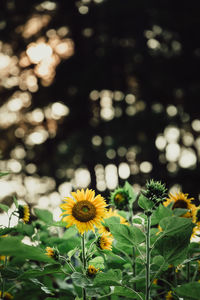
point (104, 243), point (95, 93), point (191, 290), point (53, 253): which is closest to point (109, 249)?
point (104, 243)

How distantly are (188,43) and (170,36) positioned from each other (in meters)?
0.39

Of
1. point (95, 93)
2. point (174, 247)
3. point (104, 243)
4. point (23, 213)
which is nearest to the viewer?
point (174, 247)

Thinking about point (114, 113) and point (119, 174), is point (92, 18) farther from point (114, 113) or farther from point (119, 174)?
point (119, 174)

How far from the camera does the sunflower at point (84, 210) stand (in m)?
0.71

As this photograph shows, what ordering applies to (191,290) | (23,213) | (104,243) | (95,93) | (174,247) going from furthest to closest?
(95,93)
(23,213)
(104,243)
(174,247)
(191,290)

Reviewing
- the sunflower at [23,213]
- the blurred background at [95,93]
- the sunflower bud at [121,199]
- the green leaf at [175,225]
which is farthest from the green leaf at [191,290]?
the blurred background at [95,93]

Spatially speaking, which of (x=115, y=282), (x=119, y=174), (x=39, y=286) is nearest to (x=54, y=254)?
(x=39, y=286)

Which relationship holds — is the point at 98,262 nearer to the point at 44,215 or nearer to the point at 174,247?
the point at 174,247

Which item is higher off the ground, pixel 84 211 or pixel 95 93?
pixel 95 93

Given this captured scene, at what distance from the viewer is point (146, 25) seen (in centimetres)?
634

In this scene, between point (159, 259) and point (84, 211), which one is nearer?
point (159, 259)

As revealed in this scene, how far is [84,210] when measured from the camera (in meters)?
0.73

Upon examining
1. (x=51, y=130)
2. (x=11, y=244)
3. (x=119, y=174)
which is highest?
(x=51, y=130)

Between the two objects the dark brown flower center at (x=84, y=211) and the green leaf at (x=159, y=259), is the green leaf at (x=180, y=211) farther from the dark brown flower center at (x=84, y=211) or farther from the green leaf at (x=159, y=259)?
the dark brown flower center at (x=84, y=211)
